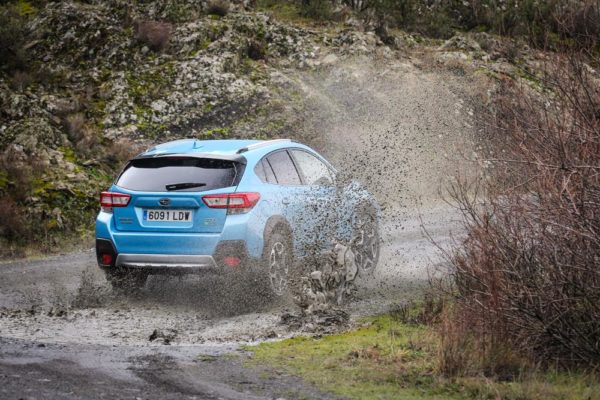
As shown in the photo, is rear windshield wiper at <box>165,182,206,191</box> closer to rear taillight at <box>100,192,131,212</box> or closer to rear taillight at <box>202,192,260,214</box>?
rear taillight at <box>202,192,260,214</box>

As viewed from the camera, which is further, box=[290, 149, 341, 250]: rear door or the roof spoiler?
box=[290, 149, 341, 250]: rear door

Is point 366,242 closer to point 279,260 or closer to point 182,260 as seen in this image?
point 279,260

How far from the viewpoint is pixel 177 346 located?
7.35 meters

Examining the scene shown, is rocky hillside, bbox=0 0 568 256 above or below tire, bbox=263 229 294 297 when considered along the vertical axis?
above

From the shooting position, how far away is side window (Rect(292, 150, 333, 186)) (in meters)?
10.2

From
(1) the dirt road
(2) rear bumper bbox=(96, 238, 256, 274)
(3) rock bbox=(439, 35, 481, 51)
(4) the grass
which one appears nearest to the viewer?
(4) the grass

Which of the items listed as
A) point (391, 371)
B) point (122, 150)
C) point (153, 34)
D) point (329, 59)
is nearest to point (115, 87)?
point (153, 34)

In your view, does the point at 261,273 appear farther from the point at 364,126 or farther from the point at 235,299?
the point at 364,126

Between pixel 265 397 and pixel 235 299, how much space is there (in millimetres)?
3402

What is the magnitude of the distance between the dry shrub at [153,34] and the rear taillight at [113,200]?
45.0 ft

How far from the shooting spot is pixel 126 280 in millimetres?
9594

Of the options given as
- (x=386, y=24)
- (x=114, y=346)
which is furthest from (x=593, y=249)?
(x=386, y=24)

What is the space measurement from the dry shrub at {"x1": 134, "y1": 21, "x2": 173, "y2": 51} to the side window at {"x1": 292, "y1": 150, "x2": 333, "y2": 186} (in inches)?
507

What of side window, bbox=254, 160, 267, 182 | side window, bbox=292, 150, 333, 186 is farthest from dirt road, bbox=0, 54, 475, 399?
side window, bbox=292, 150, 333, 186
